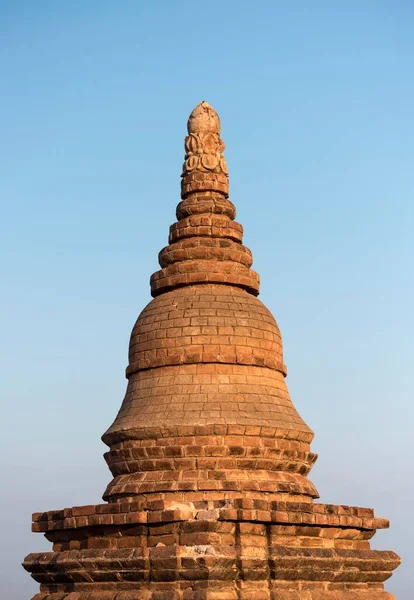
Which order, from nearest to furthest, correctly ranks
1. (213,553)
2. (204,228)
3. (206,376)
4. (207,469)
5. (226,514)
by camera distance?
(213,553), (226,514), (207,469), (206,376), (204,228)

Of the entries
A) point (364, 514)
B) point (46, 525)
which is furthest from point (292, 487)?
point (46, 525)

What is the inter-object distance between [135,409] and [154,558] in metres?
3.86

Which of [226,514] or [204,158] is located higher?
[204,158]

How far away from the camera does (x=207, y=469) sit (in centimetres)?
2103

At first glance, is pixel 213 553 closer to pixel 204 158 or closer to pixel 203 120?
pixel 204 158

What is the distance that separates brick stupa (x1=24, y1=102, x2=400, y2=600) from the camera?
19.4 metres

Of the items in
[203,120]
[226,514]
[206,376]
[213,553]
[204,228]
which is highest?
[203,120]

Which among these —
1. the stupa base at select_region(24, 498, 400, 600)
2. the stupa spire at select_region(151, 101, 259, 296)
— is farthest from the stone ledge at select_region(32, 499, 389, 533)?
the stupa spire at select_region(151, 101, 259, 296)

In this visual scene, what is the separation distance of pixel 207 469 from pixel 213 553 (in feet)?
7.38

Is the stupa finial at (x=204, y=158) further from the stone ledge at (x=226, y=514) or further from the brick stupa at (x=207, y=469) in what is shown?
the stone ledge at (x=226, y=514)

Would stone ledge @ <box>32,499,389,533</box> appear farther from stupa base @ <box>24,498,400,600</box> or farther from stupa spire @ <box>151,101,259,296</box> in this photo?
stupa spire @ <box>151,101,259,296</box>

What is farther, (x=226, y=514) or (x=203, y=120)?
(x=203, y=120)

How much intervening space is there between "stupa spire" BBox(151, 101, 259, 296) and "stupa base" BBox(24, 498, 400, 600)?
539 centimetres

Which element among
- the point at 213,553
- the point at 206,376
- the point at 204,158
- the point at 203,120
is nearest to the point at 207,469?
the point at 206,376
